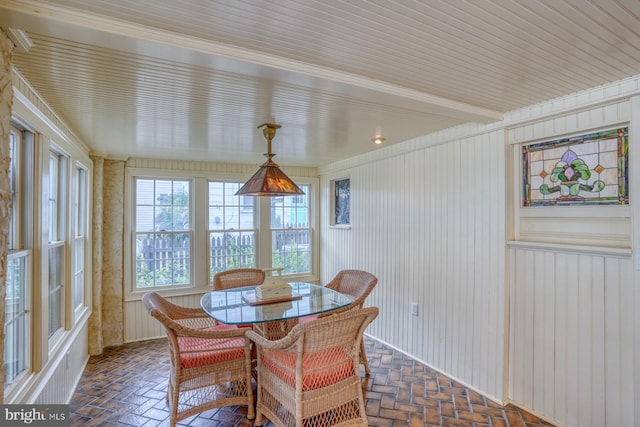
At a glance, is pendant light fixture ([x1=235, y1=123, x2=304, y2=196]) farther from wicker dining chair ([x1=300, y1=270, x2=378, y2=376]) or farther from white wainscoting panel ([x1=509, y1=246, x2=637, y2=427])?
white wainscoting panel ([x1=509, y1=246, x2=637, y2=427])

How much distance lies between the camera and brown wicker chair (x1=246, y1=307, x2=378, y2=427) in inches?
80.9

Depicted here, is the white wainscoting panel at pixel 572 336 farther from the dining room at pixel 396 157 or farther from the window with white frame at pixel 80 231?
the window with white frame at pixel 80 231

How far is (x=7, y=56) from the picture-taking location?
56.1 inches

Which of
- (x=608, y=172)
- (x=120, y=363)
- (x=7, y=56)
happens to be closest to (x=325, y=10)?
(x=7, y=56)

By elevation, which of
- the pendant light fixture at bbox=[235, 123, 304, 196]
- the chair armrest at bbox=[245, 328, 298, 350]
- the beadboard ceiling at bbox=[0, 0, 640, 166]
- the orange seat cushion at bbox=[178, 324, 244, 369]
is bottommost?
the orange seat cushion at bbox=[178, 324, 244, 369]

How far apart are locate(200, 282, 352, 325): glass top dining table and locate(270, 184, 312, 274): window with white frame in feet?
6.37

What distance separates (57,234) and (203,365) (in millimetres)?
1758

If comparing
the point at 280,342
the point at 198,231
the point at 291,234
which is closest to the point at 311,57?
the point at 280,342

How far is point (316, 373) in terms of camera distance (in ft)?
7.14

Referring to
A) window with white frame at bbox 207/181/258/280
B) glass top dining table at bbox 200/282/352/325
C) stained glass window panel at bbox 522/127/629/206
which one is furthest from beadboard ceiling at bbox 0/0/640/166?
window with white frame at bbox 207/181/258/280

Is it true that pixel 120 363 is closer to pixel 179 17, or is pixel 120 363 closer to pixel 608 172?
pixel 179 17

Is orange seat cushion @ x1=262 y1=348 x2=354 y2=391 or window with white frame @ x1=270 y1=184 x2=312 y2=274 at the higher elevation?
window with white frame @ x1=270 y1=184 x2=312 y2=274

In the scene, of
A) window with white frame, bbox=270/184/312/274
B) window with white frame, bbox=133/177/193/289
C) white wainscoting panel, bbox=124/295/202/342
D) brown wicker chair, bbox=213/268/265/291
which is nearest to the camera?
brown wicker chair, bbox=213/268/265/291

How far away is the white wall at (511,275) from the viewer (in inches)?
83.4
